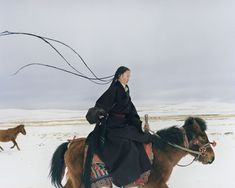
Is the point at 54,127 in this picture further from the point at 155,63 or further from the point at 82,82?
the point at 155,63

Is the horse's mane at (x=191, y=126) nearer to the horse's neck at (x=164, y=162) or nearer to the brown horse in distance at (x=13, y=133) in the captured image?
the horse's neck at (x=164, y=162)

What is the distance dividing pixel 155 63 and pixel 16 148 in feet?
3.69

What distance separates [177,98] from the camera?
2.62 m

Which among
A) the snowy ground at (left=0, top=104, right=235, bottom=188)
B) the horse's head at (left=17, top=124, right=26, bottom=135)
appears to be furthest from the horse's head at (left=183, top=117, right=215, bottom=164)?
the horse's head at (left=17, top=124, right=26, bottom=135)

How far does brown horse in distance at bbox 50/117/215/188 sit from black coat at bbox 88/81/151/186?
3.1 inches

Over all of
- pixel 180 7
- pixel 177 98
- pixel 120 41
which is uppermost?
pixel 180 7

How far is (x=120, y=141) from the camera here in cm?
189

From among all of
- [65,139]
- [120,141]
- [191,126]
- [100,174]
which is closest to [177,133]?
[191,126]

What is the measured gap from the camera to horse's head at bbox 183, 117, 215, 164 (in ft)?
6.33

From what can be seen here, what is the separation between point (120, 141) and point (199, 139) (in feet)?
1.33

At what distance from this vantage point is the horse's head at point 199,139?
1930mm

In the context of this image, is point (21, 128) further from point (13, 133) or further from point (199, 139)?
point (199, 139)

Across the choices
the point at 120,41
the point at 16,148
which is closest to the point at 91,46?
the point at 120,41

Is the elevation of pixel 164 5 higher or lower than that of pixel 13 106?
higher
